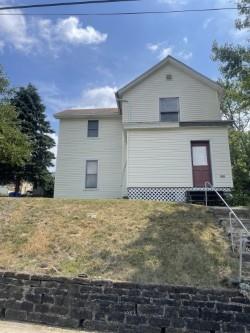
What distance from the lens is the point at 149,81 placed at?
17641mm

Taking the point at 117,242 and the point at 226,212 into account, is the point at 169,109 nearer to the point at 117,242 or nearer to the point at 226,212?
the point at 226,212

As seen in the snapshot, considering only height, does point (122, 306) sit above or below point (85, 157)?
below

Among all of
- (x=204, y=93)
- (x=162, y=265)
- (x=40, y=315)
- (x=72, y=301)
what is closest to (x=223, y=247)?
(x=162, y=265)

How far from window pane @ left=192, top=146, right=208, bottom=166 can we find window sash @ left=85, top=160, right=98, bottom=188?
6180mm

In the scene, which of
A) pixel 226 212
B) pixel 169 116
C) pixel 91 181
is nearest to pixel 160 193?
pixel 226 212

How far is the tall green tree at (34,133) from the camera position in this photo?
941 inches

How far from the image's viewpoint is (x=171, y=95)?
17328 millimetres

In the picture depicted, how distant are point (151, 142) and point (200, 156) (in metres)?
2.33

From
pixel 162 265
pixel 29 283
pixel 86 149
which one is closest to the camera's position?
pixel 29 283

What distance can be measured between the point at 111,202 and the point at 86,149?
322 inches

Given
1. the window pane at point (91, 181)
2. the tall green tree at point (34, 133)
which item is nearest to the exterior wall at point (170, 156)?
the window pane at point (91, 181)

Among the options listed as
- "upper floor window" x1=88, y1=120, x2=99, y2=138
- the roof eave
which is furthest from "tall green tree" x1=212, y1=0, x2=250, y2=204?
"upper floor window" x1=88, y1=120, x2=99, y2=138

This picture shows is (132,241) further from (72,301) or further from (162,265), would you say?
(72,301)

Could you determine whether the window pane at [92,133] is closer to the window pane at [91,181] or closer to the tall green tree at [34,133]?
the window pane at [91,181]
